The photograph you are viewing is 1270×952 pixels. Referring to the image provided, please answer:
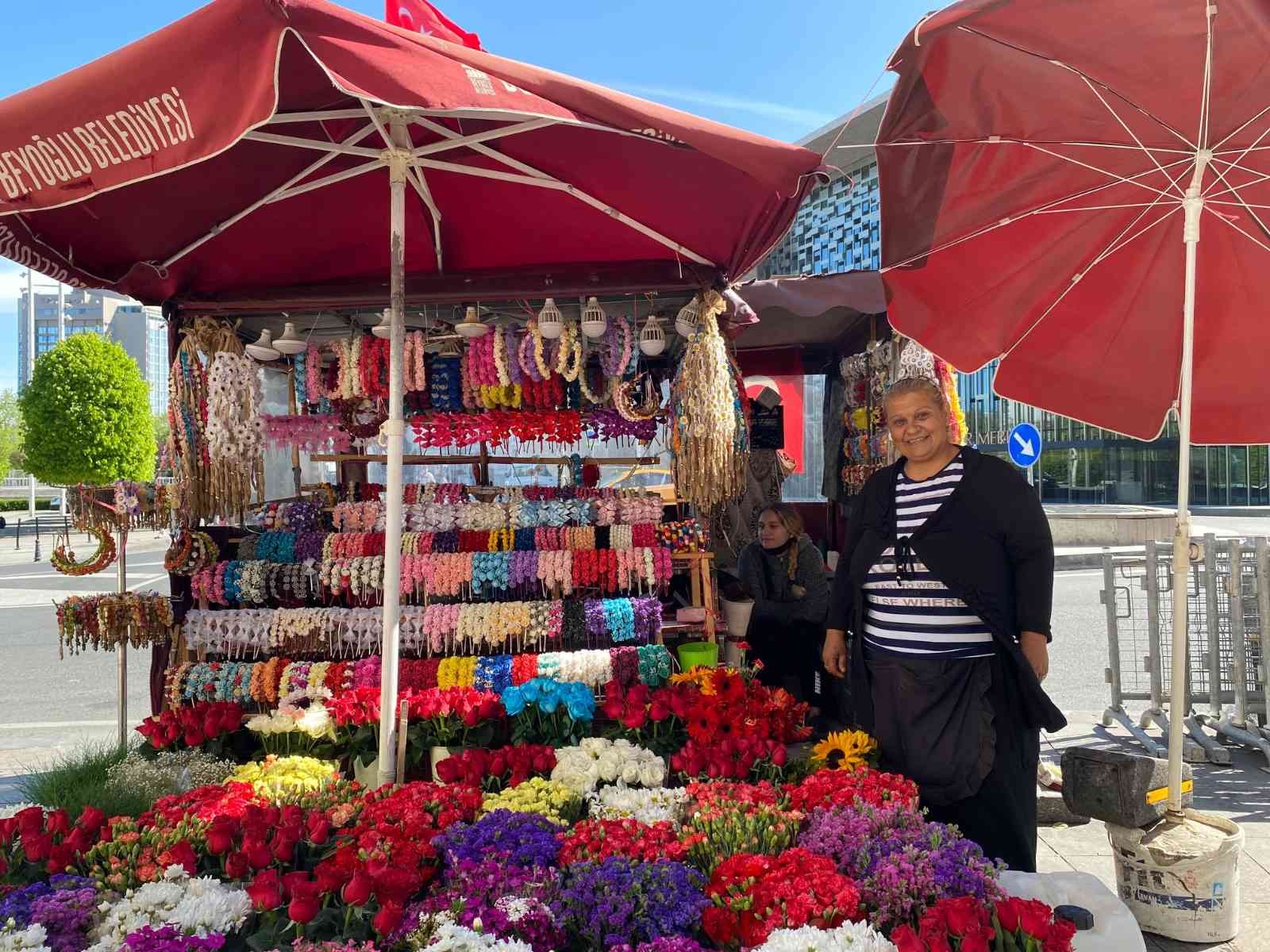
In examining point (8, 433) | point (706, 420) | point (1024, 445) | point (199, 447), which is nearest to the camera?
point (706, 420)

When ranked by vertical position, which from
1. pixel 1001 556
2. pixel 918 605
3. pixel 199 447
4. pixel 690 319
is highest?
pixel 690 319

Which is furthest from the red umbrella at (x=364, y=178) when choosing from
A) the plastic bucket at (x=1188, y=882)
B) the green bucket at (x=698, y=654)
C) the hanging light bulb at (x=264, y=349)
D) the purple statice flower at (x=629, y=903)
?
the plastic bucket at (x=1188, y=882)

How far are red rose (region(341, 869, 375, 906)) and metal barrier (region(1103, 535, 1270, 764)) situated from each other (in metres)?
4.48

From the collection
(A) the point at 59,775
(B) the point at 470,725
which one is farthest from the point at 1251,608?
(A) the point at 59,775

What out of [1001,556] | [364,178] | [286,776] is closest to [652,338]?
[364,178]

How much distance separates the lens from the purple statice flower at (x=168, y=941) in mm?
1534

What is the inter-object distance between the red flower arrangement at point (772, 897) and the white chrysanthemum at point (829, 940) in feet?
0.14

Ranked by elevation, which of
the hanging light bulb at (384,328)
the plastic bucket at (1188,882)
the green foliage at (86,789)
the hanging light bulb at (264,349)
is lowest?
the plastic bucket at (1188,882)

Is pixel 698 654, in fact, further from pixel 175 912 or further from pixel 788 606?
pixel 175 912

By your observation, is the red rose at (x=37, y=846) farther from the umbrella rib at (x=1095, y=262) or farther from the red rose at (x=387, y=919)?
the umbrella rib at (x=1095, y=262)

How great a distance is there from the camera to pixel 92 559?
3.76 meters

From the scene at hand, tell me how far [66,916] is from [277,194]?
2.54 metres

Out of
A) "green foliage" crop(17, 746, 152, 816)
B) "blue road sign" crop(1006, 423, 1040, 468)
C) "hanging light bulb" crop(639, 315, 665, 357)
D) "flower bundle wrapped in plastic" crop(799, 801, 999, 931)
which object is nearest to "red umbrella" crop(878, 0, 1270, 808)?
"flower bundle wrapped in plastic" crop(799, 801, 999, 931)

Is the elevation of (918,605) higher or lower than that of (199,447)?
lower
